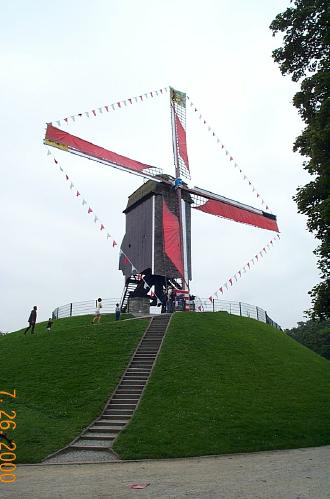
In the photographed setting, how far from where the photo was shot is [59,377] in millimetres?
19156

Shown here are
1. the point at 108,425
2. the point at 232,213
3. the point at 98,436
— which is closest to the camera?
the point at 98,436

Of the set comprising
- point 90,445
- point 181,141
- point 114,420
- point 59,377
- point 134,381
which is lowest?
point 90,445

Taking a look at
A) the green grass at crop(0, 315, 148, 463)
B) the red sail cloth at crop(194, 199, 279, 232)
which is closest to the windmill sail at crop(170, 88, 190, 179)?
the red sail cloth at crop(194, 199, 279, 232)

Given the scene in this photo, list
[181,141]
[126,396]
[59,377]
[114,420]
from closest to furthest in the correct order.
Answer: [114,420] < [126,396] < [59,377] < [181,141]

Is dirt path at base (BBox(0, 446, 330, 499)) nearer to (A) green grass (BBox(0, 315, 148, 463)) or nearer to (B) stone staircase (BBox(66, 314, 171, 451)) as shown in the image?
(B) stone staircase (BBox(66, 314, 171, 451))

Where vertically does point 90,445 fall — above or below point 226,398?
below

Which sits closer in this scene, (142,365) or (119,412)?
(119,412)

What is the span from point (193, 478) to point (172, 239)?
78.1ft

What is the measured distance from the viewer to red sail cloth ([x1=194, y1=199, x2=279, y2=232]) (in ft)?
120

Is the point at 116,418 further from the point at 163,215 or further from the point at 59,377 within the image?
the point at 163,215

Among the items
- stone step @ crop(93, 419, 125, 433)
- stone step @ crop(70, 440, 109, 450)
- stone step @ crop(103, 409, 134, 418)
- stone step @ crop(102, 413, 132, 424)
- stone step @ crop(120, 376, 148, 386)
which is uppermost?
stone step @ crop(120, 376, 148, 386)

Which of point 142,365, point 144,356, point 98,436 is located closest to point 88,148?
point 144,356

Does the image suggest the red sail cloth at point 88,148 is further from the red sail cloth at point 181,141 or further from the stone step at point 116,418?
the stone step at point 116,418

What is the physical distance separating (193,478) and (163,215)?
985 inches
